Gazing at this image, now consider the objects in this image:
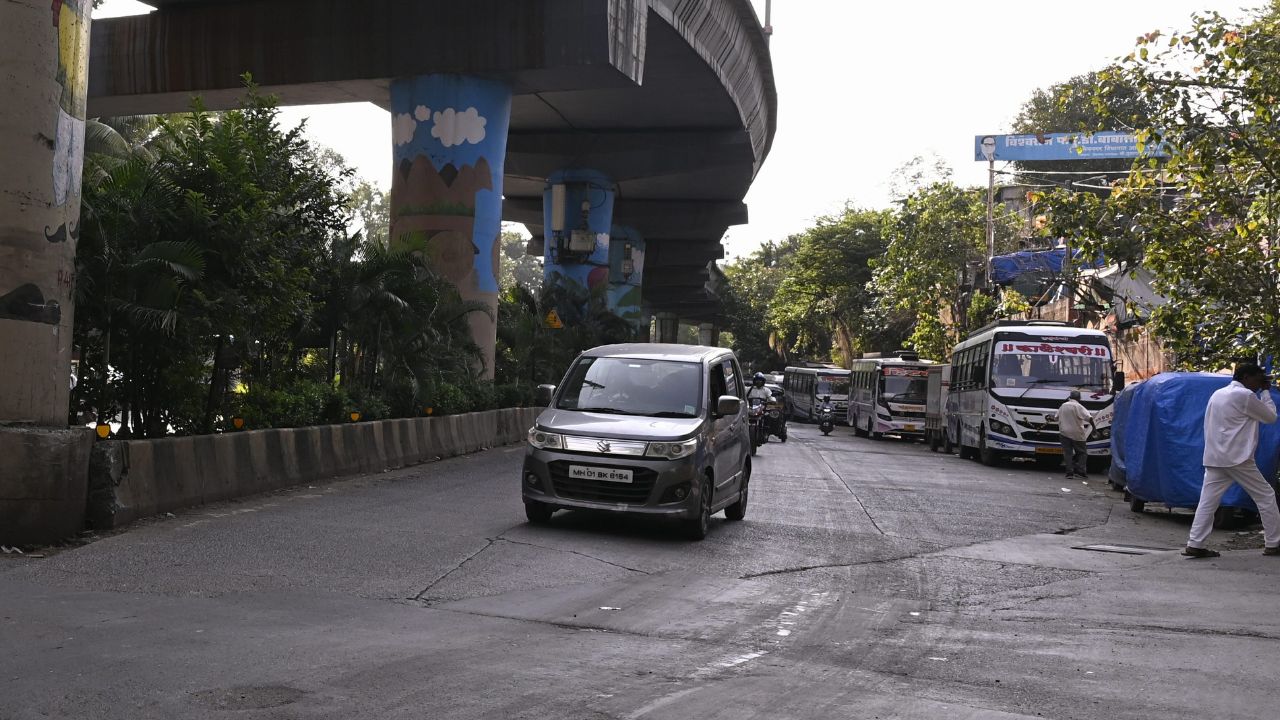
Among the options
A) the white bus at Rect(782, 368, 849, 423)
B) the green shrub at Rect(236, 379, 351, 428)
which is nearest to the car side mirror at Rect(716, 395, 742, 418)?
the green shrub at Rect(236, 379, 351, 428)

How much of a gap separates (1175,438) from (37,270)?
40.4 feet

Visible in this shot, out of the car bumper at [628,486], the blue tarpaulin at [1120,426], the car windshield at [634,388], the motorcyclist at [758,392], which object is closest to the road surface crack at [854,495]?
the motorcyclist at [758,392]

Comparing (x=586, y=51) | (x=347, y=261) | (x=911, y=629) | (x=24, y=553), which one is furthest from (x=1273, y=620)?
(x=586, y=51)

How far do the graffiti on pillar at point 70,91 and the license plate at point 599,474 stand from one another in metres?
4.78

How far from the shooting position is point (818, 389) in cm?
5597

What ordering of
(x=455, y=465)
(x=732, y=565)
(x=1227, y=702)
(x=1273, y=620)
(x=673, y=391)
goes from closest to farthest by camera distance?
(x=1227, y=702) → (x=1273, y=620) → (x=732, y=565) → (x=673, y=391) → (x=455, y=465)

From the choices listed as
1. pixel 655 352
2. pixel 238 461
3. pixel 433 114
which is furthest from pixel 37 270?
pixel 433 114

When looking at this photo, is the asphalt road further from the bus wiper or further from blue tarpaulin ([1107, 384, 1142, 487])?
the bus wiper

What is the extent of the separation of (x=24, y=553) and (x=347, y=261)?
10559 millimetres

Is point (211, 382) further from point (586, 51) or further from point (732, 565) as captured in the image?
point (586, 51)

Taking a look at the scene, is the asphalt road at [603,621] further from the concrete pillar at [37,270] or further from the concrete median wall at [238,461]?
the concrete pillar at [37,270]

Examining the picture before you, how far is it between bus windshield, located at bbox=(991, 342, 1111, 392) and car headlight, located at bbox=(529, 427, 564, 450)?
1783 cm

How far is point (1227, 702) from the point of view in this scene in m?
5.93

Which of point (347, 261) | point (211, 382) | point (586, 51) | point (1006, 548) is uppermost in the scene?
point (586, 51)
